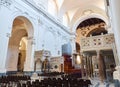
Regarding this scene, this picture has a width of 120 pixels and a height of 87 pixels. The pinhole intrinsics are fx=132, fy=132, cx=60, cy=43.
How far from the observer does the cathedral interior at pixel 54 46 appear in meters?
A: 6.57

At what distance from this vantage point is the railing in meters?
7.78

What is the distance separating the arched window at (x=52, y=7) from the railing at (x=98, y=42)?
9.12 metres

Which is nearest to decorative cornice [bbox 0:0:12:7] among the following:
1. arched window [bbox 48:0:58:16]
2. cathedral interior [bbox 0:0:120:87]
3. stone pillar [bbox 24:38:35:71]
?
cathedral interior [bbox 0:0:120:87]

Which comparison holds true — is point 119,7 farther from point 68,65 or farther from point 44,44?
point 68,65

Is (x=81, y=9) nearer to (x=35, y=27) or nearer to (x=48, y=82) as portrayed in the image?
(x=35, y=27)

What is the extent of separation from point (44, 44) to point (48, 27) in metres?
2.24

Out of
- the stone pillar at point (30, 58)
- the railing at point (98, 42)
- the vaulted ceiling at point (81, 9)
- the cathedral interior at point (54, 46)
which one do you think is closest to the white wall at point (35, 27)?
the cathedral interior at point (54, 46)

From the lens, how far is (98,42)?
8.02m

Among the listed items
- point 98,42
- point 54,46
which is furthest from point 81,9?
point 98,42

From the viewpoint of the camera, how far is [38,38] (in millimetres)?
12844

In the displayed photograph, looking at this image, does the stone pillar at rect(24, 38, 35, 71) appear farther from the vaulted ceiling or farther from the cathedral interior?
the vaulted ceiling

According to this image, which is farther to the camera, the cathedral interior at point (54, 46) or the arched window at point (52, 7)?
the arched window at point (52, 7)

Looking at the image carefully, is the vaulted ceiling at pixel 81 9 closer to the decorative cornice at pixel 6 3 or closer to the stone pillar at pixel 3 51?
the decorative cornice at pixel 6 3

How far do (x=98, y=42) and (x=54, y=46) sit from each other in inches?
332
